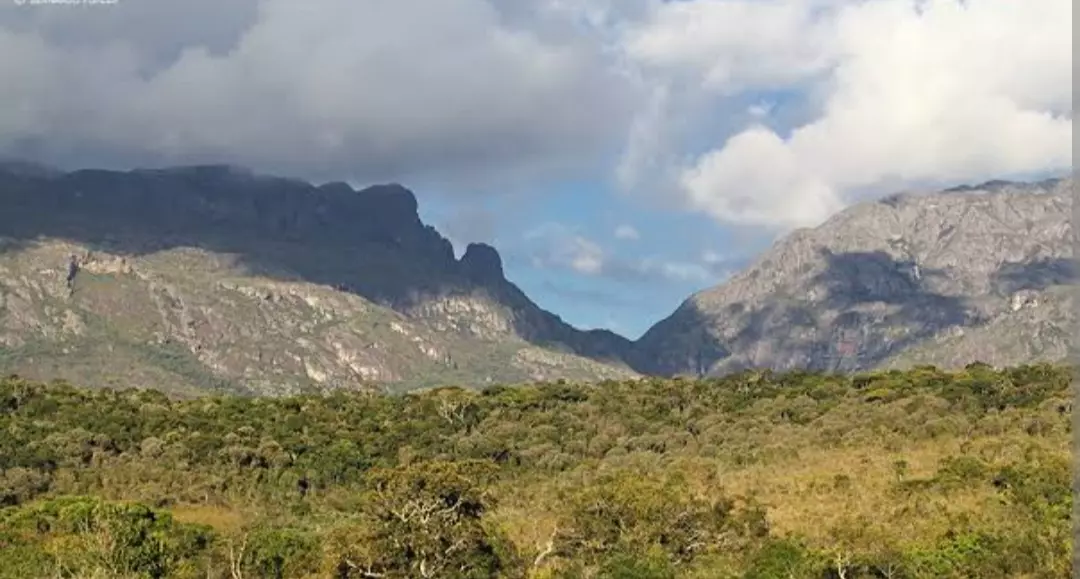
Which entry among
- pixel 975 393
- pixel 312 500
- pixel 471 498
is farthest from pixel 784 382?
pixel 471 498

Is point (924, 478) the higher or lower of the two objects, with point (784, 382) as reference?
lower

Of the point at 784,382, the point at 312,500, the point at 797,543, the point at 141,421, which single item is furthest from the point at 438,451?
the point at 797,543

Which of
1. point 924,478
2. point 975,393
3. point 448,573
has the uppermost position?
point 975,393

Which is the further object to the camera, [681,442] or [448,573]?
[681,442]

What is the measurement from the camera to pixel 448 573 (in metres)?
42.0

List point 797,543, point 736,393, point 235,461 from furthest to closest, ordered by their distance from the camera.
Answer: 1. point 736,393
2. point 235,461
3. point 797,543

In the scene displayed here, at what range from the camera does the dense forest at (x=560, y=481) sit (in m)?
42.9

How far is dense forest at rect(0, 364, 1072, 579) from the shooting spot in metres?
42.9

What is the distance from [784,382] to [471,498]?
67390 millimetres

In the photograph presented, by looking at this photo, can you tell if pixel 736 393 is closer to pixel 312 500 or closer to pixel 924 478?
pixel 312 500

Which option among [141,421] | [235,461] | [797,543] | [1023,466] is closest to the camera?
[797,543]

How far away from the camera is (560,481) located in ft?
247

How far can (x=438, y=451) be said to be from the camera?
8581 centimetres

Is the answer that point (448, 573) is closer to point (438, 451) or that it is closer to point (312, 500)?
A: point (312, 500)
